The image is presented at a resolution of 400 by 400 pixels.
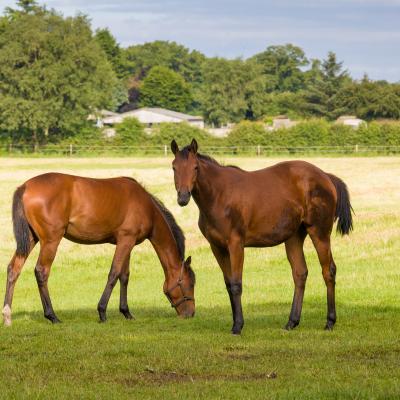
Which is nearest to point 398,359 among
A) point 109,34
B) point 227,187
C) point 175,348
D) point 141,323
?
point 175,348

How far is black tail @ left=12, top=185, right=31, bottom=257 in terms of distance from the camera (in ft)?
41.1

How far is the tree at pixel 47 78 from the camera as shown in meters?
85.0

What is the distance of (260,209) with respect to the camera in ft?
37.0

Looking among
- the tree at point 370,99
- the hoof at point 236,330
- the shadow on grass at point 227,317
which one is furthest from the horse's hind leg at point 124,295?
the tree at point 370,99

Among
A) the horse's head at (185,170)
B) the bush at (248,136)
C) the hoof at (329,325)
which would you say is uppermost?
the horse's head at (185,170)

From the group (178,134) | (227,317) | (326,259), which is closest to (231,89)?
(178,134)

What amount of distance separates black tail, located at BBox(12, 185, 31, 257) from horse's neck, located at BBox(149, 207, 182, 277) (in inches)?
76.9

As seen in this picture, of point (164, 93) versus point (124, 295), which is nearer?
point (124, 295)

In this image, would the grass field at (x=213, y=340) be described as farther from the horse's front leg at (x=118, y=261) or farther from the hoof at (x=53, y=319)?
the horse's front leg at (x=118, y=261)

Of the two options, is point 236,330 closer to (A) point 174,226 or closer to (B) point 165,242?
(B) point 165,242

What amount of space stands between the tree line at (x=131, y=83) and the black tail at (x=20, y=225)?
73.1 meters

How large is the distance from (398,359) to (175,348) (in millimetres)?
2418

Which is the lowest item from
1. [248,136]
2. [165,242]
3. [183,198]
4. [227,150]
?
[227,150]

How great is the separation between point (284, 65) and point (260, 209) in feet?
518
